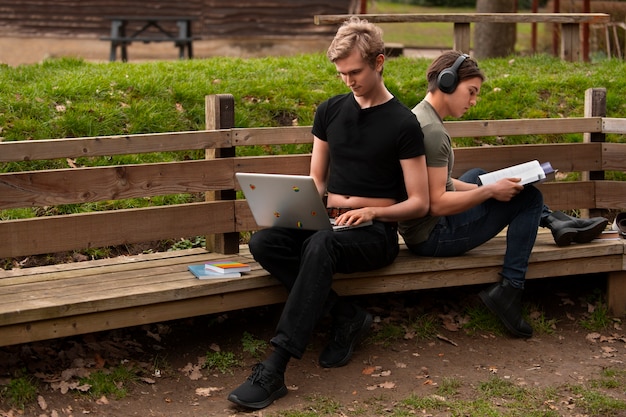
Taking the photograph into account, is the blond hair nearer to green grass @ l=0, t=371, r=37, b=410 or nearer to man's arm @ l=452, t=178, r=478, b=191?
man's arm @ l=452, t=178, r=478, b=191

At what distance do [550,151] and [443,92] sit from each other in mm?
1498

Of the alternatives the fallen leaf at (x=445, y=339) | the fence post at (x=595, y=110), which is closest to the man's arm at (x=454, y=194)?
the fallen leaf at (x=445, y=339)

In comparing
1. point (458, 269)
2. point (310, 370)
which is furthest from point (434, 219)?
point (310, 370)

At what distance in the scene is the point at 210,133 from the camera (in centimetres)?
561

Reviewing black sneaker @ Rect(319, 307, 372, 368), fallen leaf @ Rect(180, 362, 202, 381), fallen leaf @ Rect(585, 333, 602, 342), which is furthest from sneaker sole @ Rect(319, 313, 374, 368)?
fallen leaf @ Rect(585, 333, 602, 342)

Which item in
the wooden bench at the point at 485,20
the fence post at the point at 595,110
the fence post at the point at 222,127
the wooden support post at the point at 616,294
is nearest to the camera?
the fence post at the point at 222,127

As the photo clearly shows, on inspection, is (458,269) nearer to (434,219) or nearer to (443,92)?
(434,219)

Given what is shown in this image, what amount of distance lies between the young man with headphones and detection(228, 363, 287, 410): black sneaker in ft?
3.95

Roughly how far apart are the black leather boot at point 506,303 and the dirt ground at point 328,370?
108 mm

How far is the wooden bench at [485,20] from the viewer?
30.9ft

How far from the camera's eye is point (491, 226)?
5496 mm

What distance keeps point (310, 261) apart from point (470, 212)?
111 cm

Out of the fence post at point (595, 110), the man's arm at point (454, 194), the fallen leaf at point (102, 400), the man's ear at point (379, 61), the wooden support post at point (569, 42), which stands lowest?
the fallen leaf at point (102, 400)

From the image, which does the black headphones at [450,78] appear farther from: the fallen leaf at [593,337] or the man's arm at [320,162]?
the fallen leaf at [593,337]
